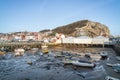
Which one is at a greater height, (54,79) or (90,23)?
(90,23)

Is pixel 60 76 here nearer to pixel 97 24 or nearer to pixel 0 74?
pixel 0 74

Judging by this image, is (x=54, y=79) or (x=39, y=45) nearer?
(x=54, y=79)

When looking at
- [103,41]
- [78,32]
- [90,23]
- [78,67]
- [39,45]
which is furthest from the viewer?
[90,23]

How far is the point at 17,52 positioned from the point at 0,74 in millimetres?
28182

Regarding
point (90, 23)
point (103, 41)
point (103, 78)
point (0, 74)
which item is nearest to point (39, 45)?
point (103, 41)

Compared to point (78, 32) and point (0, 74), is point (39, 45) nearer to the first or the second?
point (0, 74)

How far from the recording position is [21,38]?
127938mm

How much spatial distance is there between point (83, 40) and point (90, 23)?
98.8m

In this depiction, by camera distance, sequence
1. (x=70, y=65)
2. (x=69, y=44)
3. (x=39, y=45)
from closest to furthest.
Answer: (x=70, y=65), (x=39, y=45), (x=69, y=44)

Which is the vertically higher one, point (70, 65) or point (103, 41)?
point (103, 41)

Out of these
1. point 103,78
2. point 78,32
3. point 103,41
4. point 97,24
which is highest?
point 97,24

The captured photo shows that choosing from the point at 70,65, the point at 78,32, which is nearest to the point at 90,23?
the point at 78,32

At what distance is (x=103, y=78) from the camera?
25125 millimetres

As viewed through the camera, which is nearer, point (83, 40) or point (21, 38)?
point (83, 40)
